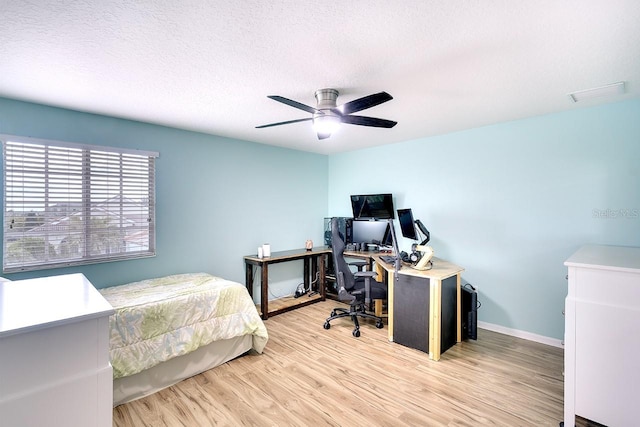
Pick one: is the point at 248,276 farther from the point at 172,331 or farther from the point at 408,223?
the point at 408,223

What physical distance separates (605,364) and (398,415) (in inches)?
49.5

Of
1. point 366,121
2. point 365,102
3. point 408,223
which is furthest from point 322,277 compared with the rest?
point 365,102

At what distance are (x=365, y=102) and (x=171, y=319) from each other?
7.48 ft

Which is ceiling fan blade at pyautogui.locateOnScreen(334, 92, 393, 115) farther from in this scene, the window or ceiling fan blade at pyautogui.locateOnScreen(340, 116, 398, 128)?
the window

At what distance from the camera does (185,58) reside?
1.88m

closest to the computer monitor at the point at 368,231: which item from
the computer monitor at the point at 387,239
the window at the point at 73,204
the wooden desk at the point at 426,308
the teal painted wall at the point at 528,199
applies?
the computer monitor at the point at 387,239

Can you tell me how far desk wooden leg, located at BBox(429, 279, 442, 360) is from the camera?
2.79 meters

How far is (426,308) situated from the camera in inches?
113

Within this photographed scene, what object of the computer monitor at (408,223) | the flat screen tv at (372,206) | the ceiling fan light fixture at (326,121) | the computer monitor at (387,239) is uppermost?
the ceiling fan light fixture at (326,121)

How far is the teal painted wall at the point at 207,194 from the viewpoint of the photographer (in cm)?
287

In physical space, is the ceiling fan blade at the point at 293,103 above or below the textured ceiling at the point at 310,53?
below

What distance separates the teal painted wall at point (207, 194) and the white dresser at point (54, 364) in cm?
224

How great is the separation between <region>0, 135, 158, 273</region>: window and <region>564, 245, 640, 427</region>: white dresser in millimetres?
3768

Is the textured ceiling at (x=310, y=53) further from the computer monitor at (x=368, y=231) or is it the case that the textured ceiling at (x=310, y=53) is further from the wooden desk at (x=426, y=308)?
the computer monitor at (x=368, y=231)
